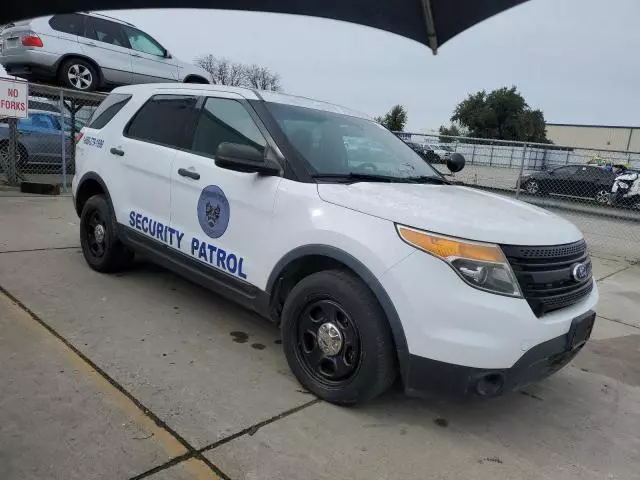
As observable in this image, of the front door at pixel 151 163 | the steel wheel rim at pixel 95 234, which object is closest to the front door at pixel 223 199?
the front door at pixel 151 163

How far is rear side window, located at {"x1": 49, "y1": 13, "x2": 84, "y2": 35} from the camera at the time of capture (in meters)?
9.34

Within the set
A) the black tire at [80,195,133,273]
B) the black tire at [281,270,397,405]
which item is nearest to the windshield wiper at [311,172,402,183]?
the black tire at [281,270,397,405]

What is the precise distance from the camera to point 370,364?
2.79m

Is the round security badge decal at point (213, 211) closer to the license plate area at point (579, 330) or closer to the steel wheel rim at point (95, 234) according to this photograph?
the steel wheel rim at point (95, 234)

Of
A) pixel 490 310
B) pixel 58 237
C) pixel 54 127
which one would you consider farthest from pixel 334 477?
pixel 54 127

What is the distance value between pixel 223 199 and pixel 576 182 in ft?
32.4

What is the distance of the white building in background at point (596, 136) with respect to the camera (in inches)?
2447

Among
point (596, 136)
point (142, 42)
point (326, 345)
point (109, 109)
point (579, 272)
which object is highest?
point (596, 136)

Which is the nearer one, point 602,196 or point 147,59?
point 602,196

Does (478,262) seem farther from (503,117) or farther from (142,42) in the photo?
(503,117)

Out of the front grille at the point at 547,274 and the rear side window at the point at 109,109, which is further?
the rear side window at the point at 109,109

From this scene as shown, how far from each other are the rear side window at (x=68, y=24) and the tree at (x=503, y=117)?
60.8m

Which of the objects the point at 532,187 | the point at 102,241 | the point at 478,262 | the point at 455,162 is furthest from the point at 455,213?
the point at 532,187

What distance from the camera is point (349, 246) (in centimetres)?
289
